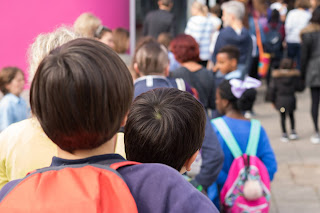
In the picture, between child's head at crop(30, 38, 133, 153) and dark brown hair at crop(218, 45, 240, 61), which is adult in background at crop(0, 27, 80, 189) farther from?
dark brown hair at crop(218, 45, 240, 61)

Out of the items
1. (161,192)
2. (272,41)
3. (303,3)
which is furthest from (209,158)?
(303,3)

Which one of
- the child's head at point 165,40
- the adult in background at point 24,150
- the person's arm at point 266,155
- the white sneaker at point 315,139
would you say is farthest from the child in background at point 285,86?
the adult in background at point 24,150

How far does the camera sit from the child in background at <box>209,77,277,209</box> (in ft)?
13.8

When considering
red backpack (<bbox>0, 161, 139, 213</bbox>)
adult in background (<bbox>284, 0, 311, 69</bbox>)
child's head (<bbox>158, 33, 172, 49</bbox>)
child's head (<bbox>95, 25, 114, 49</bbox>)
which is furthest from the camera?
adult in background (<bbox>284, 0, 311, 69</bbox>)

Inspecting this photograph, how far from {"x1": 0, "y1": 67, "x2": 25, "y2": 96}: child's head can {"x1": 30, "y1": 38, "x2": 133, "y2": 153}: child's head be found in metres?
3.35

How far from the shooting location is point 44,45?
2445 millimetres

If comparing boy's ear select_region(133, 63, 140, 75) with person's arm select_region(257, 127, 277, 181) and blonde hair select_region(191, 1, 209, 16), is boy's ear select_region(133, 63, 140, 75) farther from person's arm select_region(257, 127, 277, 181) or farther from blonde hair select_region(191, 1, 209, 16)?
blonde hair select_region(191, 1, 209, 16)

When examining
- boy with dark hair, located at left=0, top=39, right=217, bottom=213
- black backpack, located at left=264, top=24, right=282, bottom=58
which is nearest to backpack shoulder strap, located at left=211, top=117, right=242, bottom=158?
boy with dark hair, located at left=0, top=39, right=217, bottom=213

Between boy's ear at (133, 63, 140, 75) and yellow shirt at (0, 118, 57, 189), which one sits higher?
yellow shirt at (0, 118, 57, 189)

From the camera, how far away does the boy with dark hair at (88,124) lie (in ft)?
4.38

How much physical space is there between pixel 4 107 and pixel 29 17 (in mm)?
2235

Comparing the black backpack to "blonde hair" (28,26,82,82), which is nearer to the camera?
"blonde hair" (28,26,82,82)

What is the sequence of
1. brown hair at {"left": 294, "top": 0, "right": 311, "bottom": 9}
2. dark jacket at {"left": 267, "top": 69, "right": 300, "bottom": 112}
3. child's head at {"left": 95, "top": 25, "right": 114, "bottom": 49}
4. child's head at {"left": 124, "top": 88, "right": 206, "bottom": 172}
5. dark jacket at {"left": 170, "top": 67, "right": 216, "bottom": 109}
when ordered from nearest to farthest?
child's head at {"left": 124, "top": 88, "right": 206, "bottom": 172} < child's head at {"left": 95, "top": 25, "right": 114, "bottom": 49} < dark jacket at {"left": 170, "top": 67, "right": 216, "bottom": 109} < dark jacket at {"left": 267, "top": 69, "right": 300, "bottom": 112} < brown hair at {"left": 294, "top": 0, "right": 311, "bottom": 9}

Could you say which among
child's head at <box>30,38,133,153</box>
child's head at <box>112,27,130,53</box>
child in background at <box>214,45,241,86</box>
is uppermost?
child's head at <box>30,38,133,153</box>
